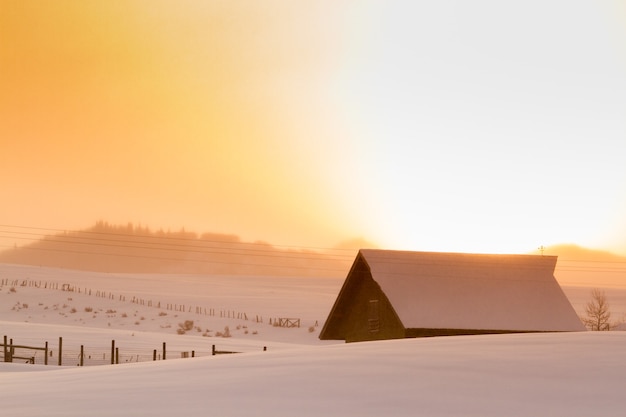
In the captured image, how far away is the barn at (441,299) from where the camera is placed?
3200 centimetres

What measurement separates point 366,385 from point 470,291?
27954mm

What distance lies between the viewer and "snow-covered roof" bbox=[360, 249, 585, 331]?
3212 centimetres

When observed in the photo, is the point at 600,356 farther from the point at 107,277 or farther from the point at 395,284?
the point at 107,277

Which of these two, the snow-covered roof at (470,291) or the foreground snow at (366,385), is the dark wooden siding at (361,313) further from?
the foreground snow at (366,385)

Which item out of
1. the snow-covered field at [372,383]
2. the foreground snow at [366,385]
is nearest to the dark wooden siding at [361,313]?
the snow-covered field at [372,383]

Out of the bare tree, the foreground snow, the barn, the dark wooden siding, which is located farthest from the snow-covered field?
the bare tree

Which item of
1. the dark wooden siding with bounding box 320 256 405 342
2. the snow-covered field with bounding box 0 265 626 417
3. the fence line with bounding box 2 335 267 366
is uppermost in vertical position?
the dark wooden siding with bounding box 320 256 405 342

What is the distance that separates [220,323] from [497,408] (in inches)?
2404

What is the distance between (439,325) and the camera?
3169cm

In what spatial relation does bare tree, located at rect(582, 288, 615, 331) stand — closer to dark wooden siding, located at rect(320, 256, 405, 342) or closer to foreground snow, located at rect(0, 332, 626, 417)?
dark wooden siding, located at rect(320, 256, 405, 342)

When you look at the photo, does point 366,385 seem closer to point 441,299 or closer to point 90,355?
point 441,299

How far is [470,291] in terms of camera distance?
33.3 meters

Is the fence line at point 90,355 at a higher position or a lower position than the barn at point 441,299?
lower

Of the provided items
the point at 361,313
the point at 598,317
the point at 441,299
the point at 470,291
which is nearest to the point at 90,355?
the point at 361,313
